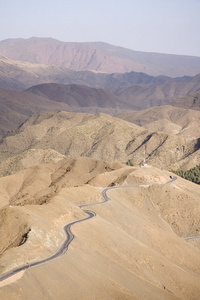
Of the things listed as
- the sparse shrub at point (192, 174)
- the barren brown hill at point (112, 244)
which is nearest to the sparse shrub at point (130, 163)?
the sparse shrub at point (192, 174)

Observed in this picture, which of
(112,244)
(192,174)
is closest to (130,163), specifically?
(192,174)

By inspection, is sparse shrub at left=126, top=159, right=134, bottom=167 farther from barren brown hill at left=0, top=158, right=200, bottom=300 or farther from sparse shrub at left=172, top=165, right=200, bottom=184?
barren brown hill at left=0, top=158, right=200, bottom=300

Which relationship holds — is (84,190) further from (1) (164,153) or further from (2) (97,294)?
(1) (164,153)

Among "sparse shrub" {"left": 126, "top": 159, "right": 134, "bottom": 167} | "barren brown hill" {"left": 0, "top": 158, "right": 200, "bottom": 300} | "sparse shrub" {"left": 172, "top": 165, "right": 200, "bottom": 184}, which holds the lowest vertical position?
"sparse shrub" {"left": 126, "top": 159, "right": 134, "bottom": 167}

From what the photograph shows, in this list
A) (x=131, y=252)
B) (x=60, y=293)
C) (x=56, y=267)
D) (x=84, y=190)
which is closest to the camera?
(x=60, y=293)

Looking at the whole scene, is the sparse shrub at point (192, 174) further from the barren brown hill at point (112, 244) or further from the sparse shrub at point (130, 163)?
the barren brown hill at point (112, 244)

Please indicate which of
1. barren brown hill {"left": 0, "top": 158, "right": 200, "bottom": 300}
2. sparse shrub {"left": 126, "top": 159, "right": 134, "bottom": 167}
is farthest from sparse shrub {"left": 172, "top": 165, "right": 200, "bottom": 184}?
barren brown hill {"left": 0, "top": 158, "right": 200, "bottom": 300}

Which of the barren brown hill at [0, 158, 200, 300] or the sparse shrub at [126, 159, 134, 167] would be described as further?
the sparse shrub at [126, 159, 134, 167]

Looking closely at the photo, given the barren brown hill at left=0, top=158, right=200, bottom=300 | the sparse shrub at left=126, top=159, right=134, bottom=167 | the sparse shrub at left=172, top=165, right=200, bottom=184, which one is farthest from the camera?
the sparse shrub at left=126, top=159, right=134, bottom=167

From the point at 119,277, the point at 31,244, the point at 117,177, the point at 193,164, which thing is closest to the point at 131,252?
the point at 119,277
